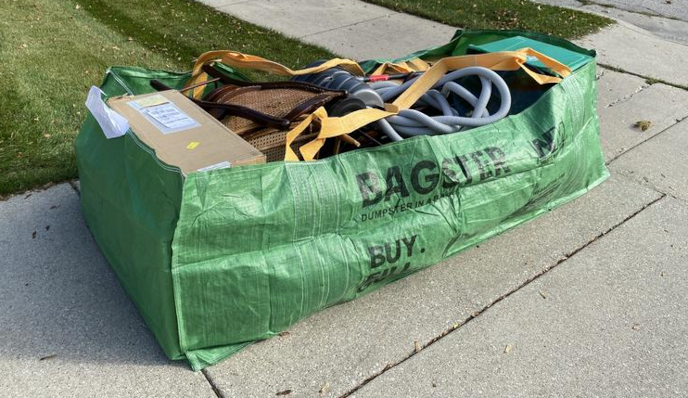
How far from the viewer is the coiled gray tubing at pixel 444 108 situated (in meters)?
2.65

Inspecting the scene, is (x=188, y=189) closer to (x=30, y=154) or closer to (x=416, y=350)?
(x=416, y=350)

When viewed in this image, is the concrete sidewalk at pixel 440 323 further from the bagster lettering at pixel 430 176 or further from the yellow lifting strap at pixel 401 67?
the yellow lifting strap at pixel 401 67

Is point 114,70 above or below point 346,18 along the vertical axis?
above

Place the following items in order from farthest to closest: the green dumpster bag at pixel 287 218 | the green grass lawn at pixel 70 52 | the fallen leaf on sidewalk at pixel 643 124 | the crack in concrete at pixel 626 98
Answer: the crack in concrete at pixel 626 98, the fallen leaf on sidewalk at pixel 643 124, the green grass lawn at pixel 70 52, the green dumpster bag at pixel 287 218

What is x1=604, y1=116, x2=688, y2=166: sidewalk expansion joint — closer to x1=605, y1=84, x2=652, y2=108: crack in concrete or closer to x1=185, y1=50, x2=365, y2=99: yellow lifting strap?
x1=605, y1=84, x2=652, y2=108: crack in concrete

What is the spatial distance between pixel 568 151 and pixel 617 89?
2232 mm

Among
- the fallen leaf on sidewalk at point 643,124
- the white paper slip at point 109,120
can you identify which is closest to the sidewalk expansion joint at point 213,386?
the white paper slip at point 109,120

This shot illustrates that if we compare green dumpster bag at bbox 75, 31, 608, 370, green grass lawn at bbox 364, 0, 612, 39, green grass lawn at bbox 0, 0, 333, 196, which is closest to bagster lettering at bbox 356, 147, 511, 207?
green dumpster bag at bbox 75, 31, 608, 370

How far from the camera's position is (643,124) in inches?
163

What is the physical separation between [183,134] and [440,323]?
4.24 feet

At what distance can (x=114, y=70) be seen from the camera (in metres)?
2.93

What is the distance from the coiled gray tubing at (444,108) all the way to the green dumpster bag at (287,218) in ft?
0.40

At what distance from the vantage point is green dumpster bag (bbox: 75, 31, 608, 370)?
6.55ft

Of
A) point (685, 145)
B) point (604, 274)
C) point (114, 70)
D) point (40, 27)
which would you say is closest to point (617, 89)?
point (685, 145)
